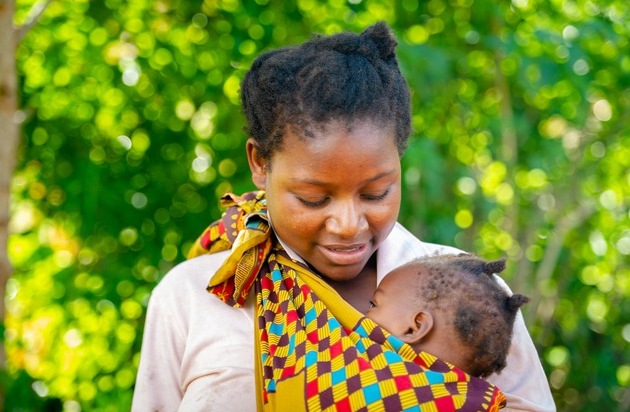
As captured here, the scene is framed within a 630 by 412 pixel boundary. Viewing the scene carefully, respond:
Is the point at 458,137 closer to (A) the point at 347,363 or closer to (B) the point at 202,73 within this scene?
(B) the point at 202,73

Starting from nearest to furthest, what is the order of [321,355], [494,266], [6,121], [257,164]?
[321,355] → [494,266] → [257,164] → [6,121]

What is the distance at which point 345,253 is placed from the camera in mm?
2100

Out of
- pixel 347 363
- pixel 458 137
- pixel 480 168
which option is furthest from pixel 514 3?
pixel 347 363

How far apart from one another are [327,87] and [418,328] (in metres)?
0.55

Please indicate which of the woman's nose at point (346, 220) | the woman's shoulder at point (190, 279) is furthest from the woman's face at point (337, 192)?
the woman's shoulder at point (190, 279)

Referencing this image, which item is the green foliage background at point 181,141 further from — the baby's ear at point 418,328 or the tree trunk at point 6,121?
the baby's ear at point 418,328

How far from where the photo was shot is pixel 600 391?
16.3 ft

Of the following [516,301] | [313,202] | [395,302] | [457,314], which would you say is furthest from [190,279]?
[516,301]

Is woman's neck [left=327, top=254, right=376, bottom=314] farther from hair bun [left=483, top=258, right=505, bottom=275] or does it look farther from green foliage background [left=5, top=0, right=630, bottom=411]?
green foliage background [left=5, top=0, right=630, bottom=411]

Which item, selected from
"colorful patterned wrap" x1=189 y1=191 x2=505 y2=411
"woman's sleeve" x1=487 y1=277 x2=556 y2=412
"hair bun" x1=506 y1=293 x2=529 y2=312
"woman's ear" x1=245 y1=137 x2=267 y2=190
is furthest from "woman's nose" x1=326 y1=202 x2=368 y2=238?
"woman's sleeve" x1=487 y1=277 x2=556 y2=412

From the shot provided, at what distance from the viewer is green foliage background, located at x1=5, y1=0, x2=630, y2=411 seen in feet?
13.1

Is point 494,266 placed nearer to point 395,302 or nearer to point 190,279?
point 395,302

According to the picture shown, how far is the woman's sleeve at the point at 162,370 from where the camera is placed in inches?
88.9

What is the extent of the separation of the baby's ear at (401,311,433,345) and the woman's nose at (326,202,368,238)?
0.74 ft
